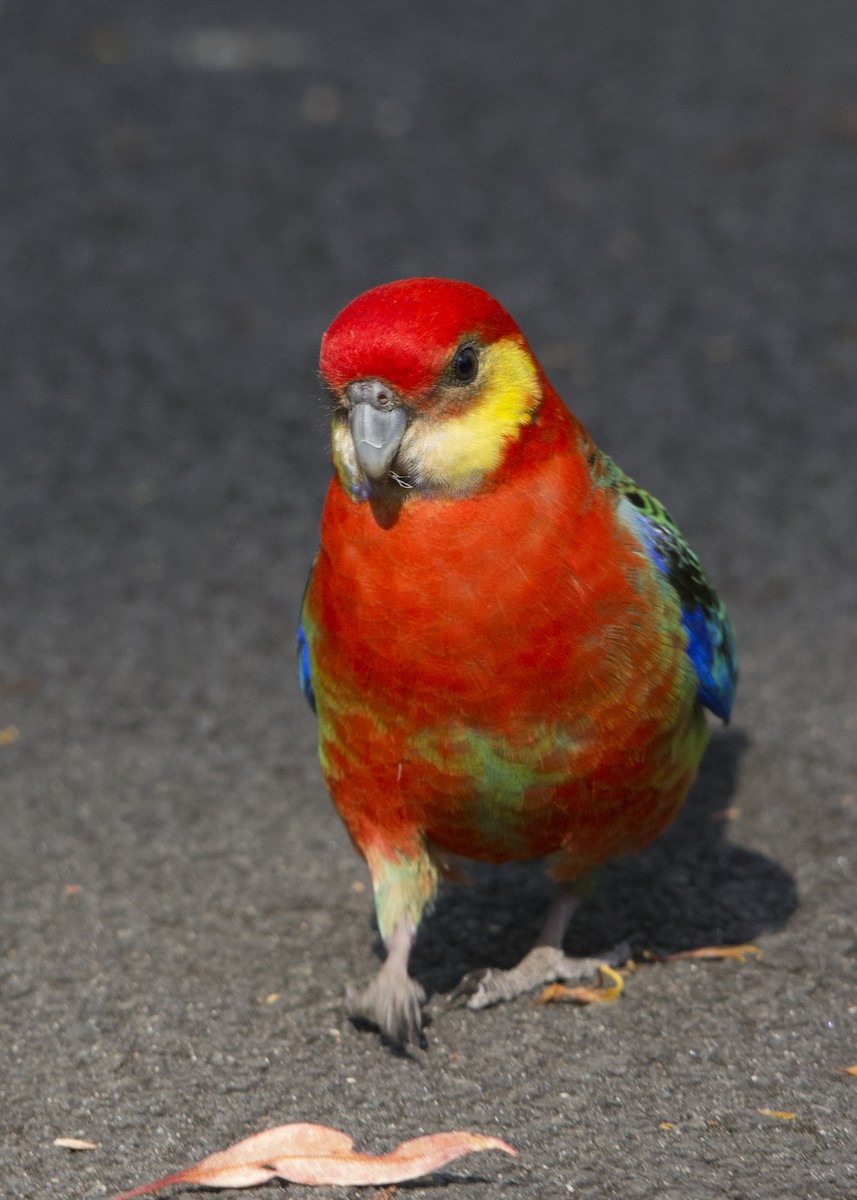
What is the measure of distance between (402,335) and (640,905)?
1.67m

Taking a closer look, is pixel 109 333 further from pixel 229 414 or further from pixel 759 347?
pixel 759 347

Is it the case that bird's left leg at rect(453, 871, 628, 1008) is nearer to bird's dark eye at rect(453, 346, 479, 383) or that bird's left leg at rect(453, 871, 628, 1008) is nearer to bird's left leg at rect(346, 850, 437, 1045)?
bird's left leg at rect(346, 850, 437, 1045)

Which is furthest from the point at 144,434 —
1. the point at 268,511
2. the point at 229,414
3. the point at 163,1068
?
the point at 163,1068

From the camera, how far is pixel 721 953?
11.1 ft

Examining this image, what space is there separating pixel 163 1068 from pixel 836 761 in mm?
1990

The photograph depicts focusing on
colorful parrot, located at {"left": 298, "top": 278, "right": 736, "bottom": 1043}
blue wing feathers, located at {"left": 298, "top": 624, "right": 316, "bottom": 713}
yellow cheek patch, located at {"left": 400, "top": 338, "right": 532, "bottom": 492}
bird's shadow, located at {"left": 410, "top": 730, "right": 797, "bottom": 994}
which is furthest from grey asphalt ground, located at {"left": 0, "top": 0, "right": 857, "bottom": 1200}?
yellow cheek patch, located at {"left": 400, "top": 338, "right": 532, "bottom": 492}

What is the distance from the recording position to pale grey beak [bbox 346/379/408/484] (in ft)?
8.77

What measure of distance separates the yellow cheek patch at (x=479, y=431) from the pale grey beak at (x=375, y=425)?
→ 4cm

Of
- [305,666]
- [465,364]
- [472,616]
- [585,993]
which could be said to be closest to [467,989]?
[585,993]

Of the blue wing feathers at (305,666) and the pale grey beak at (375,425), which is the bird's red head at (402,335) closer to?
the pale grey beak at (375,425)

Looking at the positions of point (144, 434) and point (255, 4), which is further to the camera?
point (255, 4)

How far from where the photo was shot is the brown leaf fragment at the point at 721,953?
11.1 feet

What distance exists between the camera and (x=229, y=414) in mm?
5934

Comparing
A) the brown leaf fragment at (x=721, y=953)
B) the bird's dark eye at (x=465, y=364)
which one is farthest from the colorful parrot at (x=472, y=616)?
the brown leaf fragment at (x=721, y=953)
